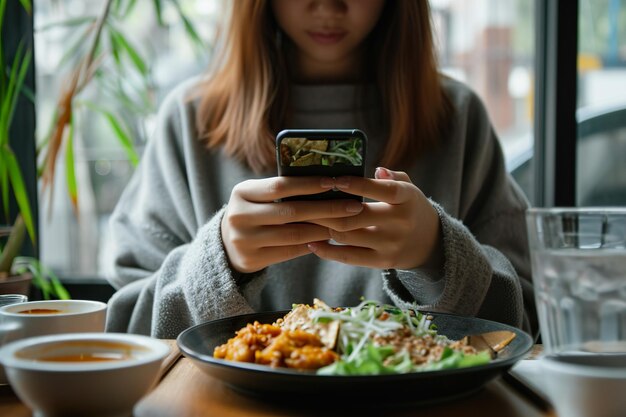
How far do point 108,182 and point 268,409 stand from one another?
1.56 metres

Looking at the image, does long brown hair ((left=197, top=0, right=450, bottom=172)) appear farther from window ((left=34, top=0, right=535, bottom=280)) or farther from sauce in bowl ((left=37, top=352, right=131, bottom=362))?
sauce in bowl ((left=37, top=352, right=131, bottom=362))

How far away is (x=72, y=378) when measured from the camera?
689mm

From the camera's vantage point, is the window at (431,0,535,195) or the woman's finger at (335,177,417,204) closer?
the woman's finger at (335,177,417,204)

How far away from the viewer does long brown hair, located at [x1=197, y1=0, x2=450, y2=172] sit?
1.63m

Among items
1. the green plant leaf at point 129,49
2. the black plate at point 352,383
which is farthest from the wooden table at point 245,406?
the green plant leaf at point 129,49

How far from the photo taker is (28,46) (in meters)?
2.07

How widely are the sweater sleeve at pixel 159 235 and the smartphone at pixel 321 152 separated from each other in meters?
0.32

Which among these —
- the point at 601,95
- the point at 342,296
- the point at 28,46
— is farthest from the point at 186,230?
the point at 601,95

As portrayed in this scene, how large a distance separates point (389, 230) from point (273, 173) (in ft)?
1.76

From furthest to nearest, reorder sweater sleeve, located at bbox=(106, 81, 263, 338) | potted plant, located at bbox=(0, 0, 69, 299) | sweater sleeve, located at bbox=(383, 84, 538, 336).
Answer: potted plant, located at bbox=(0, 0, 69, 299) < sweater sleeve, located at bbox=(106, 81, 263, 338) < sweater sleeve, located at bbox=(383, 84, 538, 336)

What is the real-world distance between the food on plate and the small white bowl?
128 millimetres

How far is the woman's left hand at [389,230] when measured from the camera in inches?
44.1

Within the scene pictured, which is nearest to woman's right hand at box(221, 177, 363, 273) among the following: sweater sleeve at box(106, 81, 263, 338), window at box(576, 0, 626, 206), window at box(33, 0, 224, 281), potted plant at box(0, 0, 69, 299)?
sweater sleeve at box(106, 81, 263, 338)

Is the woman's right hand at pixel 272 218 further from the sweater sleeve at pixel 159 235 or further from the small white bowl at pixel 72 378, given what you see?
the small white bowl at pixel 72 378
